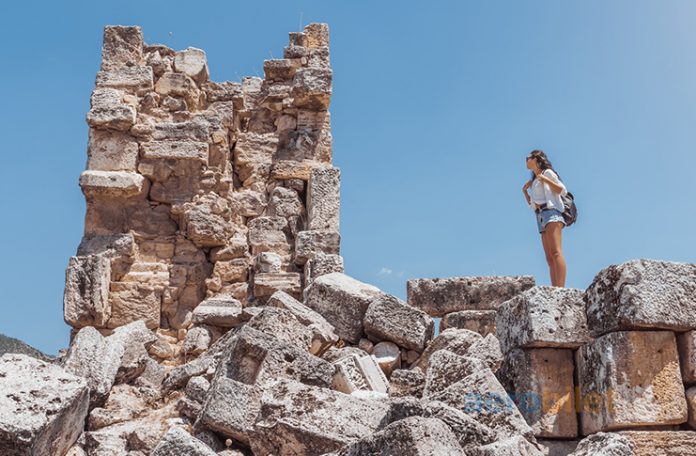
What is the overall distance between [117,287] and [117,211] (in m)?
0.92

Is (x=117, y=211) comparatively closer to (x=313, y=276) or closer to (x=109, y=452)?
(x=313, y=276)

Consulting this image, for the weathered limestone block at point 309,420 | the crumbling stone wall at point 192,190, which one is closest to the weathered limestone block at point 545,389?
the weathered limestone block at point 309,420

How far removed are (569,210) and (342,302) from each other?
7.74ft

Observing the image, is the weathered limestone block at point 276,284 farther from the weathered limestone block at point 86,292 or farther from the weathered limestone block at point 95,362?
the weathered limestone block at point 95,362

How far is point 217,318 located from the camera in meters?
9.52

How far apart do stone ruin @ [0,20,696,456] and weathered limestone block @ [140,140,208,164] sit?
2 centimetres

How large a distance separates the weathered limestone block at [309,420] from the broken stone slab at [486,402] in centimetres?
49

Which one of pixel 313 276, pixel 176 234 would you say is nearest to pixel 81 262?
pixel 176 234

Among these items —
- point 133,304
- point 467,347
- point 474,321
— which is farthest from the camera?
point 133,304

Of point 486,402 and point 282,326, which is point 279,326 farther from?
point 486,402

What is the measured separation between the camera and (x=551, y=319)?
599 cm

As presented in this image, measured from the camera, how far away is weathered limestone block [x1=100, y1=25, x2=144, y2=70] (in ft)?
34.2

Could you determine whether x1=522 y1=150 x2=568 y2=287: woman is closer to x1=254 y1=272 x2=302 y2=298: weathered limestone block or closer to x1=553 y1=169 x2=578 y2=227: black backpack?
x1=553 y1=169 x2=578 y2=227: black backpack

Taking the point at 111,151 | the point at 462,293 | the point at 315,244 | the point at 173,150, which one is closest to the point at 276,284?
the point at 315,244
